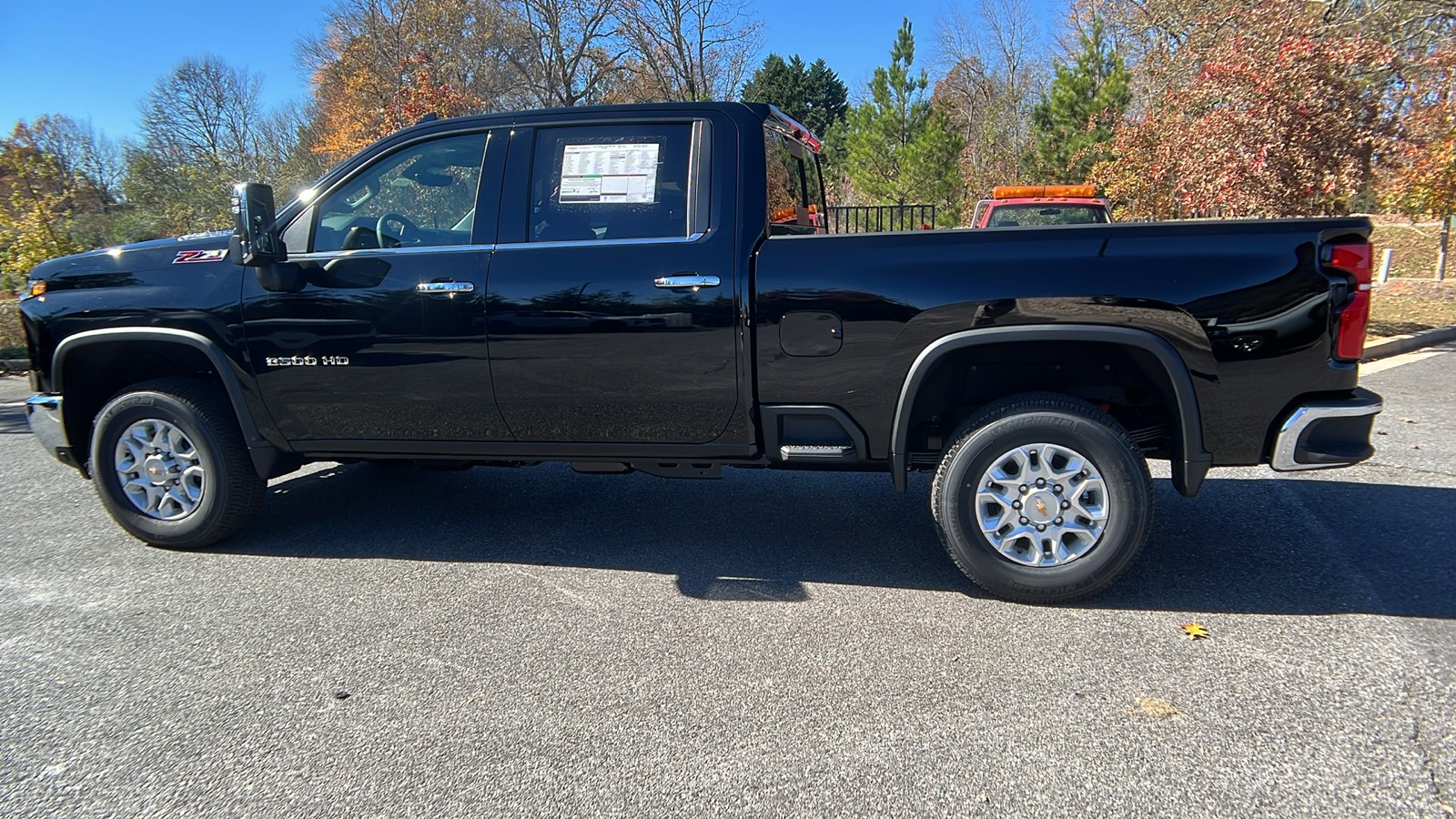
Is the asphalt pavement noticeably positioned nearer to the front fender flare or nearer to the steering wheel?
the front fender flare

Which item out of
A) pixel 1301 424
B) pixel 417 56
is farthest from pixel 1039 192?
pixel 417 56

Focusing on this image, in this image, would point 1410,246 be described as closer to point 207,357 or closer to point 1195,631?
point 1195,631

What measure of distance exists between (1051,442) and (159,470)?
165 inches

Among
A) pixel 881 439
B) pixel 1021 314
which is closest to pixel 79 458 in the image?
pixel 881 439

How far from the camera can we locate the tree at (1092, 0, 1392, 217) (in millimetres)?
10172

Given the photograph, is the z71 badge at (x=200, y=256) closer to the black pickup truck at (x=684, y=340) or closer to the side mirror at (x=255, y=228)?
the black pickup truck at (x=684, y=340)

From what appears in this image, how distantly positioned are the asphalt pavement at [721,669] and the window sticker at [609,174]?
67.2 inches

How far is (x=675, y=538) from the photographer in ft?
14.4

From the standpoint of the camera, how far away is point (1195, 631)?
3205 mm

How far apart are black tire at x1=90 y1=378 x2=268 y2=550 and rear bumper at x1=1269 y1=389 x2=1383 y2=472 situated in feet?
15.1

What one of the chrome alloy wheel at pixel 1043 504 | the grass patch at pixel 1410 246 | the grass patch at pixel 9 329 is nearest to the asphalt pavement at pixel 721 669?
the chrome alloy wheel at pixel 1043 504

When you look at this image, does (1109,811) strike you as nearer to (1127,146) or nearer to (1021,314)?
(1021,314)

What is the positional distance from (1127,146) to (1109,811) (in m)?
12.5

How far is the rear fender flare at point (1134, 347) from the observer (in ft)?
10.5
